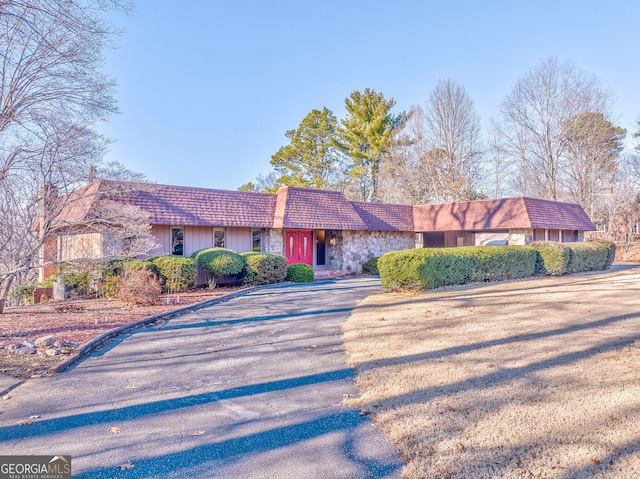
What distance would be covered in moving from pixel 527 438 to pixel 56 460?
3982mm

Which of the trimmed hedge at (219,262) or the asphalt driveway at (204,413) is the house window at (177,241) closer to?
the trimmed hedge at (219,262)

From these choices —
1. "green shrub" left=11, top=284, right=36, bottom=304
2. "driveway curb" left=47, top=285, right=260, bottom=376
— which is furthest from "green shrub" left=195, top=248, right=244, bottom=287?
"green shrub" left=11, top=284, right=36, bottom=304

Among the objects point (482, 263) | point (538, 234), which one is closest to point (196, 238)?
point (482, 263)

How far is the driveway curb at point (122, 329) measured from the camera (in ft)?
18.8

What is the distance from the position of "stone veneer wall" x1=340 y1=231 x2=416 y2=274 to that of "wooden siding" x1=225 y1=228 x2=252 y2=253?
4.97 metres

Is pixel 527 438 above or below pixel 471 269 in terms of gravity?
below

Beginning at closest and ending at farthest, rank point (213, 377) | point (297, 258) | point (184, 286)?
point (213, 377) < point (184, 286) < point (297, 258)

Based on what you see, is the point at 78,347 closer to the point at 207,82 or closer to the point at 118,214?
the point at 118,214

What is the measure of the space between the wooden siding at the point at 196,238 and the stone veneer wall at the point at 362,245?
22.3 feet

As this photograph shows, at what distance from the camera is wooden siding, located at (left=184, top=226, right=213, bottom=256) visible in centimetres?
1631

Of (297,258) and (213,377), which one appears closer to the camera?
(213,377)

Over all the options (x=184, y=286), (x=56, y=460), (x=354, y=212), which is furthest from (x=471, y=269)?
(x=56, y=460)

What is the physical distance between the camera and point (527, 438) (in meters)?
3.43

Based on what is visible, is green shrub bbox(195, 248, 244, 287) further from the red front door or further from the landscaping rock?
the landscaping rock
